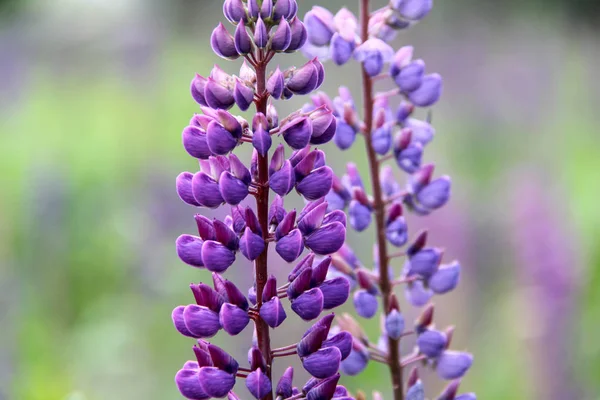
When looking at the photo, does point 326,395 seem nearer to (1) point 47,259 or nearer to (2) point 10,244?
(1) point 47,259

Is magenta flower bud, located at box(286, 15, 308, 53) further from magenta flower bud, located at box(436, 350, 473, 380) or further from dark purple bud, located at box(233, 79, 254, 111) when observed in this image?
magenta flower bud, located at box(436, 350, 473, 380)

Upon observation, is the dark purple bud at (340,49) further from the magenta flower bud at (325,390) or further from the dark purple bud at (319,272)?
the magenta flower bud at (325,390)

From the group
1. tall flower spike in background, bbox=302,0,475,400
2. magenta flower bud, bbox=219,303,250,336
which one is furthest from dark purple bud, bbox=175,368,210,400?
tall flower spike in background, bbox=302,0,475,400

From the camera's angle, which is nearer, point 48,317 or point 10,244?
point 48,317

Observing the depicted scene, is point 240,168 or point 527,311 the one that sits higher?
point 240,168

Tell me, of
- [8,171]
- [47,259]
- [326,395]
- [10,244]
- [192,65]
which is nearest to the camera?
[326,395]

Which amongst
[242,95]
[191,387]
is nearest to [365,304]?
[191,387]

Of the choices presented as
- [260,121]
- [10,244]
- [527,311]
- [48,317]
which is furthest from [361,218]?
[10,244]
